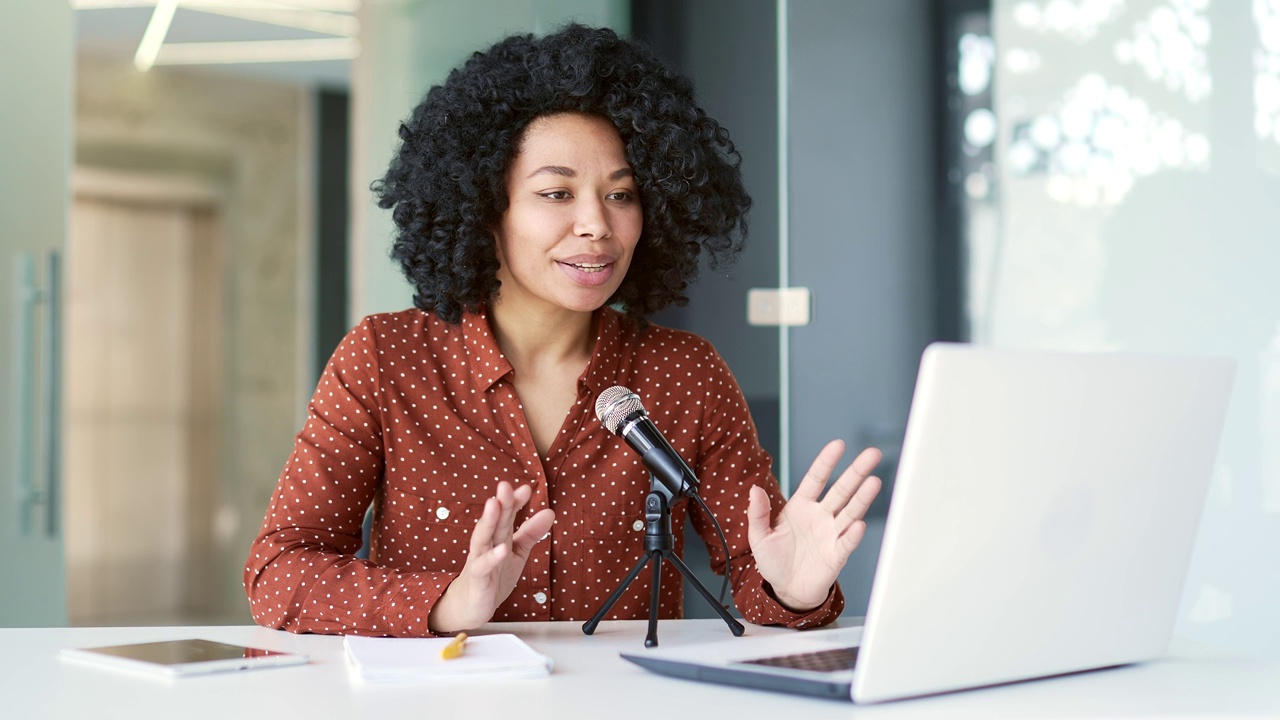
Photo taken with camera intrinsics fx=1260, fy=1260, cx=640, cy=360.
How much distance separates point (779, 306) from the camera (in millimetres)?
3227

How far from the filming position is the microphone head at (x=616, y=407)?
55.6 inches

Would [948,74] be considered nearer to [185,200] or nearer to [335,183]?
[335,183]

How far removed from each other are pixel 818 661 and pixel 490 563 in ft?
1.21

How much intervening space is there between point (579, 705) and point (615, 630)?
17.2 inches

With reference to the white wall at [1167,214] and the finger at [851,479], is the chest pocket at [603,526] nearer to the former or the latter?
the finger at [851,479]

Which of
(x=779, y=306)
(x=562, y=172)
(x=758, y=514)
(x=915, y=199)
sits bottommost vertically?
(x=758, y=514)

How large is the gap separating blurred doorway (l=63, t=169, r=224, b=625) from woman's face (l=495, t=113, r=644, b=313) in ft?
17.4

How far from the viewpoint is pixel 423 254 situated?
1.95 m

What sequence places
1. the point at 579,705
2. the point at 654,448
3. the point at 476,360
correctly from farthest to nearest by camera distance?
the point at 476,360
the point at 654,448
the point at 579,705

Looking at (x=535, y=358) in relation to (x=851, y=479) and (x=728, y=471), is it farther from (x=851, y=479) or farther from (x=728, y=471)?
(x=851, y=479)

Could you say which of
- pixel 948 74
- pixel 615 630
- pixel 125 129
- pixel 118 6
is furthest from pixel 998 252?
pixel 125 129

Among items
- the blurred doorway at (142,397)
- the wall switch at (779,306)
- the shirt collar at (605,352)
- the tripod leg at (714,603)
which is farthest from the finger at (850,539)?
the blurred doorway at (142,397)

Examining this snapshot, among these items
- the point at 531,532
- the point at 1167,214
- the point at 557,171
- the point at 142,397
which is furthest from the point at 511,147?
the point at 142,397

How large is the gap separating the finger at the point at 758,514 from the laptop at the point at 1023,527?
0.26 m
